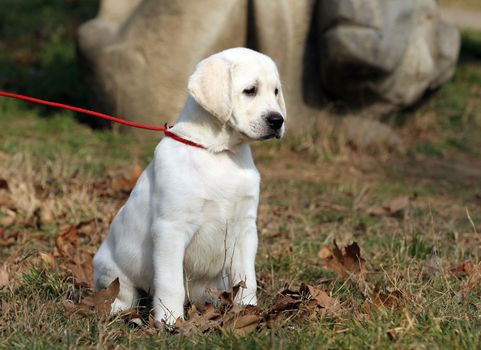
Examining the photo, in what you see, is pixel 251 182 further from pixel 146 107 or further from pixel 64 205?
pixel 146 107

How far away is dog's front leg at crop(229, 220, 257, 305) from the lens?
3971 mm

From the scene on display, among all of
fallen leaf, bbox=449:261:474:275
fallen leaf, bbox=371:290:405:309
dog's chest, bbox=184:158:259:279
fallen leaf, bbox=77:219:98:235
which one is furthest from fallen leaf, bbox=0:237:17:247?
fallen leaf, bbox=449:261:474:275

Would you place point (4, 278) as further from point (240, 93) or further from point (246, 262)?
point (240, 93)

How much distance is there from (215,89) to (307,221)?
2.49 metres

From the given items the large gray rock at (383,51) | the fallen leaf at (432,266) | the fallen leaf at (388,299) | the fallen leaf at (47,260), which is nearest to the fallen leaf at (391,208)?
the fallen leaf at (432,266)

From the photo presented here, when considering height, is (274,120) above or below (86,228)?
above

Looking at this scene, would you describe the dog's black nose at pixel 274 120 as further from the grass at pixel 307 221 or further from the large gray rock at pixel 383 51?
the large gray rock at pixel 383 51

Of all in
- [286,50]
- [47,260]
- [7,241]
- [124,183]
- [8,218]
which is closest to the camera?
[47,260]

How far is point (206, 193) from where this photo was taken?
3832 millimetres

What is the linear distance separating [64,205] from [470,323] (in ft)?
11.5

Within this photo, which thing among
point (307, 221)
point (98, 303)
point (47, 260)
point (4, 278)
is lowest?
point (307, 221)

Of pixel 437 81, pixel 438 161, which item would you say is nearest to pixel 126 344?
pixel 438 161

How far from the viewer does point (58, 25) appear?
12.9 metres

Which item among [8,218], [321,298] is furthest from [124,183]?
[321,298]
